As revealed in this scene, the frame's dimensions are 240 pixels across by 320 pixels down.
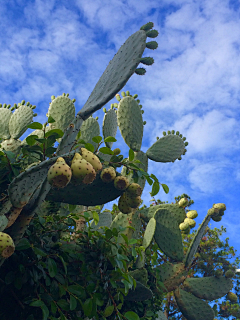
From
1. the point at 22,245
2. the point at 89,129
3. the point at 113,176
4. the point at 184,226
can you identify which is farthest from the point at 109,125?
the point at 22,245

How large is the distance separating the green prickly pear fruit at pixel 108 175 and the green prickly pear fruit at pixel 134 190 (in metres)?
0.15

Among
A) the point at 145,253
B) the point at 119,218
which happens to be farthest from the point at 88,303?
the point at 119,218

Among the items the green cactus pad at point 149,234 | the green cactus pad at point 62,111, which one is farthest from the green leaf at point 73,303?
the green cactus pad at point 62,111

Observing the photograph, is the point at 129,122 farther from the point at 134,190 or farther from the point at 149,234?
the point at 134,190

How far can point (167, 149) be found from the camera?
12.8 feet

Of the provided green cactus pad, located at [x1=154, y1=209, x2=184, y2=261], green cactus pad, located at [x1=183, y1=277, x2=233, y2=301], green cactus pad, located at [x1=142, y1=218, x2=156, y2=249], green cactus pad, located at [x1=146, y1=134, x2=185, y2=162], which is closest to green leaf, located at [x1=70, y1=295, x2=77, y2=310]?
green cactus pad, located at [x1=142, y1=218, x2=156, y2=249]

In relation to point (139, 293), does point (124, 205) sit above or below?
above

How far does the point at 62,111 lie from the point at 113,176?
1581mm

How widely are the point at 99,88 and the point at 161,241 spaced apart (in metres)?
1.97

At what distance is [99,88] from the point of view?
2387 mm

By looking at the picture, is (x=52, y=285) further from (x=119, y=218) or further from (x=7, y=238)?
(x=119, y=218)

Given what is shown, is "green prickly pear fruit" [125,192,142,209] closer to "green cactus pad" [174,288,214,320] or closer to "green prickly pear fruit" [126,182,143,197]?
"green prickly pear fruit" [126,182,143,197]

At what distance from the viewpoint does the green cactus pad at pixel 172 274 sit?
364 cm

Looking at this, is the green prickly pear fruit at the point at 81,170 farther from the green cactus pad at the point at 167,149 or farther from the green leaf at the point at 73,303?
the green cactus pad at the point at 167,149
